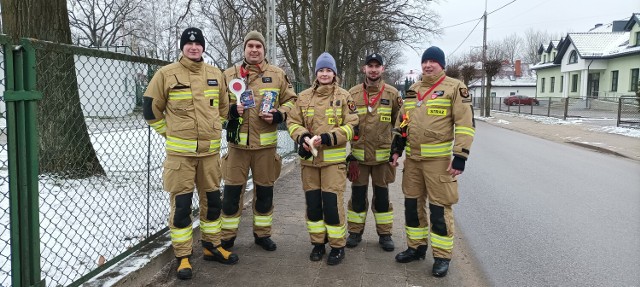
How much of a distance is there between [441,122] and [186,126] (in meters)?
2.23

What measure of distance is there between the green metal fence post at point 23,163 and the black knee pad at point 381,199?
10.1ft

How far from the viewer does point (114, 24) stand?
45.4 metres

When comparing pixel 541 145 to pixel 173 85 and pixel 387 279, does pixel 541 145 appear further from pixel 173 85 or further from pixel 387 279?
pixel 173 85

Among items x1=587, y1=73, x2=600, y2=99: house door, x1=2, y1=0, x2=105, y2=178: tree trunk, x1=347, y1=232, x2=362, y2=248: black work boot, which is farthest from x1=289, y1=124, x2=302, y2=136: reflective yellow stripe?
x1=587, y1=73, x2=600, y2=99: house door

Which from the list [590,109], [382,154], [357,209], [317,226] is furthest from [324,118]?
[590,109]

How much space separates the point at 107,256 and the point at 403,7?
68.5 feet

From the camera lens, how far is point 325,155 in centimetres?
408

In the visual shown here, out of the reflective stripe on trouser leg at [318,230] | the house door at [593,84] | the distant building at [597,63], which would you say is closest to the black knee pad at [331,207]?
the reflective stripe on trouser leg at [318,230]

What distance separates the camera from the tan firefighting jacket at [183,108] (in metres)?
3.63

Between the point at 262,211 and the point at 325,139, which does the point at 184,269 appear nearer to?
the point at 262,211

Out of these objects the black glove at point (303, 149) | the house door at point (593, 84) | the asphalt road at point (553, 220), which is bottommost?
the asphalt road at point (553, 220)

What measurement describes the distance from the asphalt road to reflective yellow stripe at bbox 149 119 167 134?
3.22 meters

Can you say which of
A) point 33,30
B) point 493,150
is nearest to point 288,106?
point 33,30

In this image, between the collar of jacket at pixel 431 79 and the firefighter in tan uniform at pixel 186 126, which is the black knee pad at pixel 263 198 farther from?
the collar of jacket at pixel 431 79
